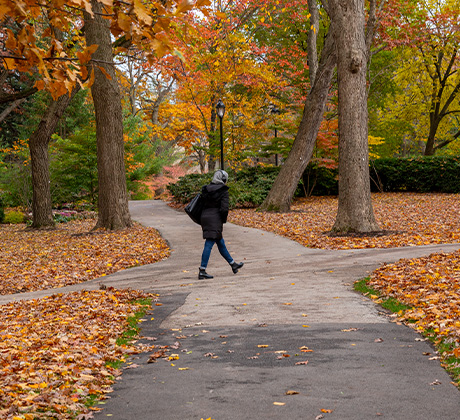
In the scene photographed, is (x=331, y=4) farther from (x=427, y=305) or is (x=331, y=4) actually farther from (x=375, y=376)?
(x=375, y=376)

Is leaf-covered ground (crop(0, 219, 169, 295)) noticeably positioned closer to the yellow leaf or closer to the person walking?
the person walking

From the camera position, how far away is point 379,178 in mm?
28938

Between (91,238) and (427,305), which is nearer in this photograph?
(427,305)

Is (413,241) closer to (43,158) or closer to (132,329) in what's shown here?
(132,329)

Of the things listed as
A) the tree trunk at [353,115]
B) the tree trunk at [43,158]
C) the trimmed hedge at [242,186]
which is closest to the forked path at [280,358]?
the tree trunk at [353,115]

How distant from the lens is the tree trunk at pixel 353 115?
537 inches

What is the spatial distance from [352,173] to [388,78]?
63.2ft

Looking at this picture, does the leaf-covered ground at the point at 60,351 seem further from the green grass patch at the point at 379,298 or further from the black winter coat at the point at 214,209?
the green grass patch at the point at 379,298

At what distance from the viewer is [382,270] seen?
9.22 meters

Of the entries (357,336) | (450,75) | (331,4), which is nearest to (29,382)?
(357,336)

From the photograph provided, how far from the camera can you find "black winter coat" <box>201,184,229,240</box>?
384 inches

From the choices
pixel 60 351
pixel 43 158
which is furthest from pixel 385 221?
pixel 60 351

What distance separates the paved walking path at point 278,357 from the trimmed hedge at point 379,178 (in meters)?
16.2

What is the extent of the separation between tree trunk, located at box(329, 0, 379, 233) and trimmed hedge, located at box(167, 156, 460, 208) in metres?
11.1
